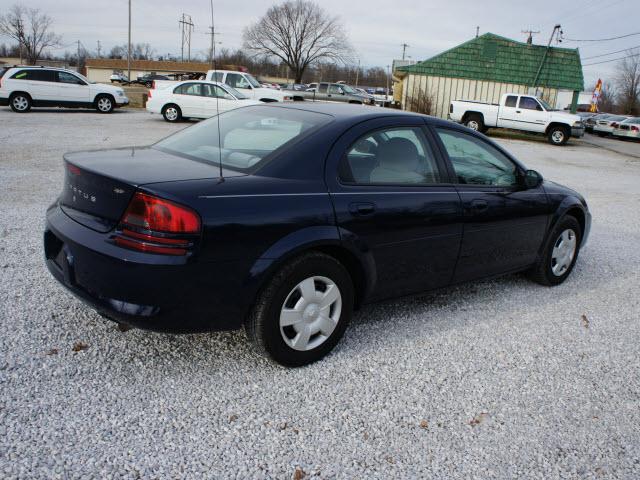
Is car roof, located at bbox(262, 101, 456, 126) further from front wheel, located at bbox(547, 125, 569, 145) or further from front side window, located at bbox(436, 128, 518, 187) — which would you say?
front wheel, located at bbox(547, 125, 569, 145)

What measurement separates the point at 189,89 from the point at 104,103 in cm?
429

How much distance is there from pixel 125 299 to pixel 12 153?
9.65 m

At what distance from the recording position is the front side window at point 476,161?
161 inches

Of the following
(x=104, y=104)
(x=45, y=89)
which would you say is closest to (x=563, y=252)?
(x=45, y=89)

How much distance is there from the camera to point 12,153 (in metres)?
10.8

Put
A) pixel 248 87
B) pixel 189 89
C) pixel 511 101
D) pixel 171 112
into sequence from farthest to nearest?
pixel 511 101 → pixel 248 87 → pixel 171 112 → pixel 189 89

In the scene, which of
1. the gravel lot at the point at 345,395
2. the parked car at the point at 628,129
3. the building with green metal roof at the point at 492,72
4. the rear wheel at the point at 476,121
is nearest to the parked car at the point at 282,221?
the gravel lot at the point at 345,395

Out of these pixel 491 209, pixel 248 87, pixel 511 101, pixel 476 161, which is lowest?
pixel 491 209

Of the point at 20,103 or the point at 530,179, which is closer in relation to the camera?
the point at 530,179

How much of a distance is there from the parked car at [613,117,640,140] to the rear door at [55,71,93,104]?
2909 cm

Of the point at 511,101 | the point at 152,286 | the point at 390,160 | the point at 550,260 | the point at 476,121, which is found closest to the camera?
the point at 152,286

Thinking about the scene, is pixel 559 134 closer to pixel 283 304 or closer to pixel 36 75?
pixel 36 75

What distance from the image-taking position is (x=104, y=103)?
71.5 feet

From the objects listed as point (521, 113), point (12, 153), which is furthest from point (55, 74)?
point (521, 113)
